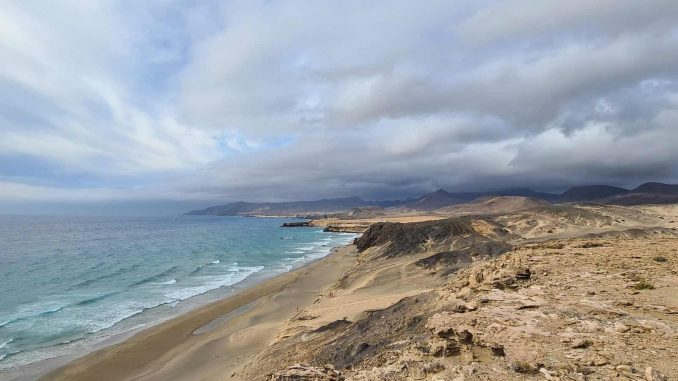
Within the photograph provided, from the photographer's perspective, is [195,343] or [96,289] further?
[96,289]

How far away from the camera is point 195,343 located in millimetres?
18125

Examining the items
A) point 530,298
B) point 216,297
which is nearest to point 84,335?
point 216,297

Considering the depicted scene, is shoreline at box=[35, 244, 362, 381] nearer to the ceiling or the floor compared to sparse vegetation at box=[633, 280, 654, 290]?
nearer to the floor

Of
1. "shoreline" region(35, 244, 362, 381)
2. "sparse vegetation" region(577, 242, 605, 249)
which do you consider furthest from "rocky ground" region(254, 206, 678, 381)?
"sparse vegetation" region(577, 242, 605, 249)

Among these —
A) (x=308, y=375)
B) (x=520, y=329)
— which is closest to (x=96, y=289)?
(x=308, y=375)

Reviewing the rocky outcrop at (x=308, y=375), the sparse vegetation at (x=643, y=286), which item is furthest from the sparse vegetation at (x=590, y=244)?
the rocky outcrop at (x=308, y=375)

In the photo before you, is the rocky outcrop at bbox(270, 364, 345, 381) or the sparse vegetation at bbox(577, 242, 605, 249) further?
the sparse vegetation at bbox(577, 242, 605, 249)

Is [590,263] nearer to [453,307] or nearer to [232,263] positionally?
[453,307]

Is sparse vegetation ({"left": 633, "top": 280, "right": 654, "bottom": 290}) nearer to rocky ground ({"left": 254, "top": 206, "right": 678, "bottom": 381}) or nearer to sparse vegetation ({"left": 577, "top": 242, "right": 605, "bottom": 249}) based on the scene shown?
rocky ground ({"left": 254, "top": 206, "right": 678, "bottom": 381})

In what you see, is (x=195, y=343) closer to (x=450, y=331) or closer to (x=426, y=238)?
(x=450, y=331)

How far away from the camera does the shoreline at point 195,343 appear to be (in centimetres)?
1496

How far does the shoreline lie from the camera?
15.0 meters

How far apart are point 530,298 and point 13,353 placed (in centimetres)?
2262

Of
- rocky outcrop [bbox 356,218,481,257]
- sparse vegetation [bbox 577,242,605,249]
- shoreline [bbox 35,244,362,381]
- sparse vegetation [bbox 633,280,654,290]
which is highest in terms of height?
sparse vegetation [bbox 633,280,654,290]
